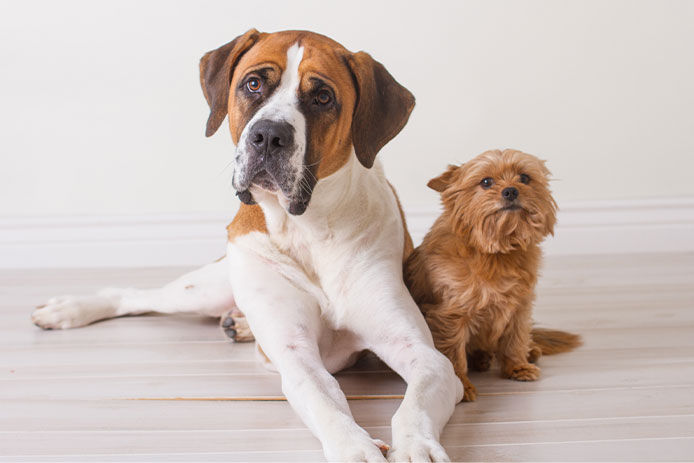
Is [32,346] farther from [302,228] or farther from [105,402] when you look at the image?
[302,228]

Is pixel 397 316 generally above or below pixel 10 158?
above

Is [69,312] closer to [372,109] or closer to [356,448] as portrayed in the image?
[372,109]

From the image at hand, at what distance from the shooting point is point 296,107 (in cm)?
215

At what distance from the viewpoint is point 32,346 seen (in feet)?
9.58

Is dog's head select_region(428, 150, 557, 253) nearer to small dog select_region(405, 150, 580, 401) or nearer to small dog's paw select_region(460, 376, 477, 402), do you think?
small dog select_region(405, 150, 580, 401)

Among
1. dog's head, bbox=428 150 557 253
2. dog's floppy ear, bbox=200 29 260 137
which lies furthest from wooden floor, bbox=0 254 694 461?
dog's floppy ear, bbox=200 29 260 137

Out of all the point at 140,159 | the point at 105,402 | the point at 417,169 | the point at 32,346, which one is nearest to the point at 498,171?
the point at 105,402

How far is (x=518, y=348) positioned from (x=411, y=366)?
42 centimetres

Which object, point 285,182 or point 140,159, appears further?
point 140,159

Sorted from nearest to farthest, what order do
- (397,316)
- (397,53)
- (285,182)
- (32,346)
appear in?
(285,182), (397,316), (32,346), (397,53)

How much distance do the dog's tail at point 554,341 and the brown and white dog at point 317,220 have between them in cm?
58

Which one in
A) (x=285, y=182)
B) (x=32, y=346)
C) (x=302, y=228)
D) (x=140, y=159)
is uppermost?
(x=285, y=182)

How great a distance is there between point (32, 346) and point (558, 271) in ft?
8.66

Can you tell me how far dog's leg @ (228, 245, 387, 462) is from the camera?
1812 millimetres
